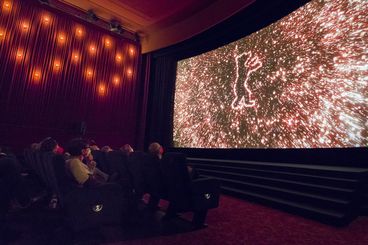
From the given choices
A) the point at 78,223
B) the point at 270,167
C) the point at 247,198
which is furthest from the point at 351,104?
the point at 78,223

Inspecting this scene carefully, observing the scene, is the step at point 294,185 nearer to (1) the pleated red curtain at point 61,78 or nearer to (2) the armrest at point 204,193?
(2) the armrest at point 204,193

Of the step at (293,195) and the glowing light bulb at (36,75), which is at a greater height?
the glowing light bulb at (36,75)

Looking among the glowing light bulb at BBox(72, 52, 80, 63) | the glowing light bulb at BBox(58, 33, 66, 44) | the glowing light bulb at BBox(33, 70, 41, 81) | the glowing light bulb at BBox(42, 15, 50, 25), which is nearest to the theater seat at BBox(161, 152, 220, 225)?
Answer: the glowing light bulb at BBox(33, 70, 41, 81)

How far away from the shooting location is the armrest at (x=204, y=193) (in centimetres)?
265

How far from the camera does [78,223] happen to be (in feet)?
7.25

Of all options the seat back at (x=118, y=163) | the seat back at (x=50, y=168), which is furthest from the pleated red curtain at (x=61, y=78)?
the seat back at (x=50, y=168)

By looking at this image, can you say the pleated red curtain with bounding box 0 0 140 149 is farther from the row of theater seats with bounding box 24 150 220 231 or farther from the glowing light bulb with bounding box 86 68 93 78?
the row of theater seats with bounding box 24 150 220 231

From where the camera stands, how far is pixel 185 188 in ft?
8.55

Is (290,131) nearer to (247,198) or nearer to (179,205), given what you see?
(247,198)

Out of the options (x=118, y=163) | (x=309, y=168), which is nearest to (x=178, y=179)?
(x=118, y=163)

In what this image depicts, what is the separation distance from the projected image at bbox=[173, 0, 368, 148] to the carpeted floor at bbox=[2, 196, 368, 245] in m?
1.93

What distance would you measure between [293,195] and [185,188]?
2.26m

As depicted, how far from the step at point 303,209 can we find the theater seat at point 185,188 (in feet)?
5.07

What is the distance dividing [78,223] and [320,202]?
10.8 feet
